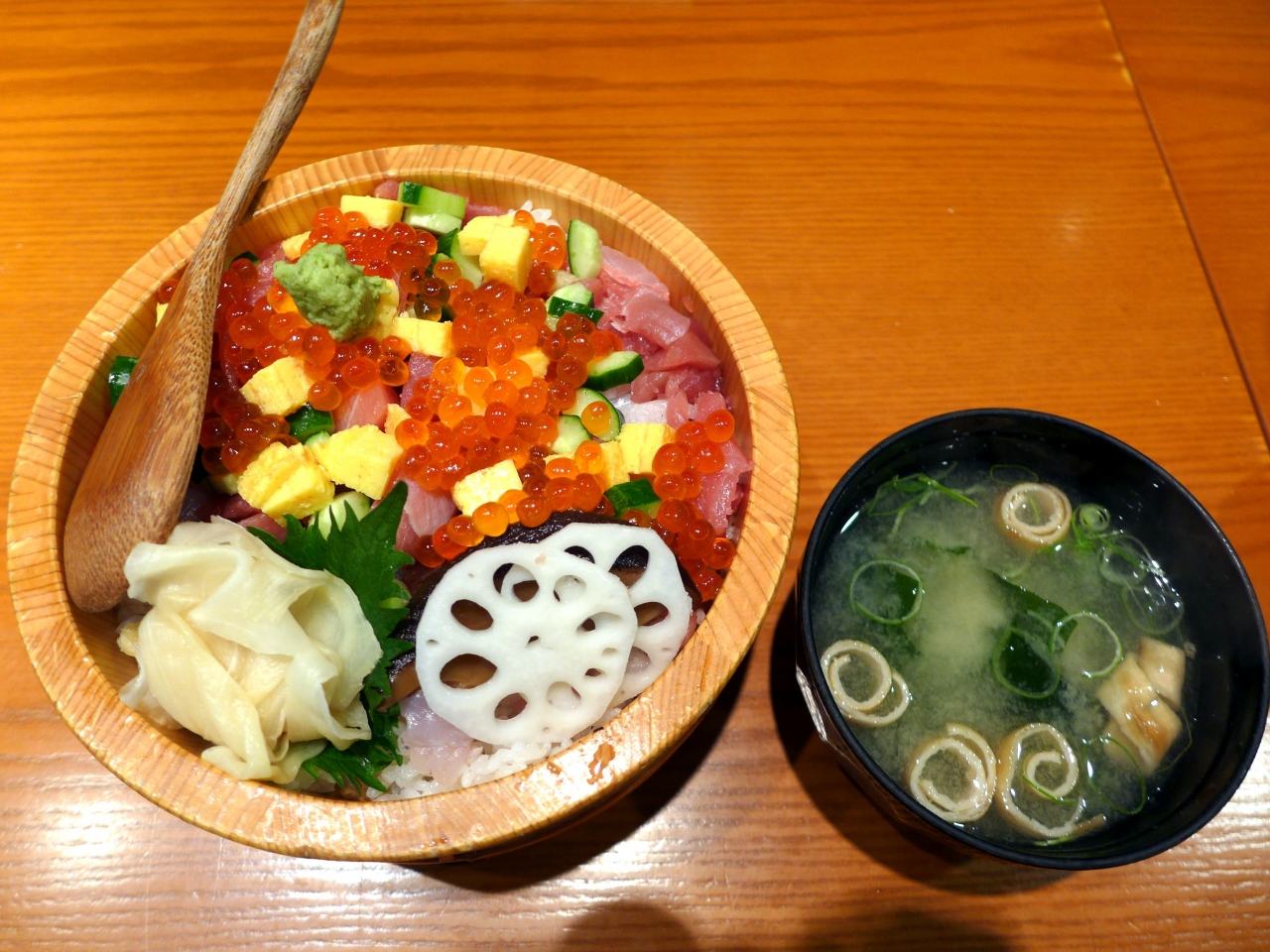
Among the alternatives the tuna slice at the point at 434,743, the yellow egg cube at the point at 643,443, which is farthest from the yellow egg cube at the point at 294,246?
the tuna slice at the point at 434,743

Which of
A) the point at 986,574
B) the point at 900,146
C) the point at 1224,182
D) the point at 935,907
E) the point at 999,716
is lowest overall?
the point at 935,907

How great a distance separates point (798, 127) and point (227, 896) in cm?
228

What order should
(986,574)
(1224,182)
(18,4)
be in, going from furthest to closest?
(18,4), (1224,182), (986,574)

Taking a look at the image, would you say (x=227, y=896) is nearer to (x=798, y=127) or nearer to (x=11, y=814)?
(x=11, y=814)

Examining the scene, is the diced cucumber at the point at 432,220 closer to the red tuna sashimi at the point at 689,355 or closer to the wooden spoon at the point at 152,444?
the wooden spoon at the point at 152,444

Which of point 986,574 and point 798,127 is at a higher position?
point 798,127

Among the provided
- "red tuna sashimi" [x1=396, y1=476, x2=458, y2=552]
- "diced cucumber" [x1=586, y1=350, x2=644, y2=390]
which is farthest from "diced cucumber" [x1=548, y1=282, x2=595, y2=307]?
"red tuna sashimi" [x1=396, y1=476, x2=458, y2=552]

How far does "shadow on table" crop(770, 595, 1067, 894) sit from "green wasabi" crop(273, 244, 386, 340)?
3.22ft

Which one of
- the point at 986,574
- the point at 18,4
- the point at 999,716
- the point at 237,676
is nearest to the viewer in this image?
the point at 237,676

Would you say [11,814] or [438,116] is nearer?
[11,814]

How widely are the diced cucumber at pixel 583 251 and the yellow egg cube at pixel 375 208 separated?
36 centimetres

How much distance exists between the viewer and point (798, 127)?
2133mm

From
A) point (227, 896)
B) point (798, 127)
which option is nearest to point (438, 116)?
point (798, 127)

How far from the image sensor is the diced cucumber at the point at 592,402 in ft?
4.52
